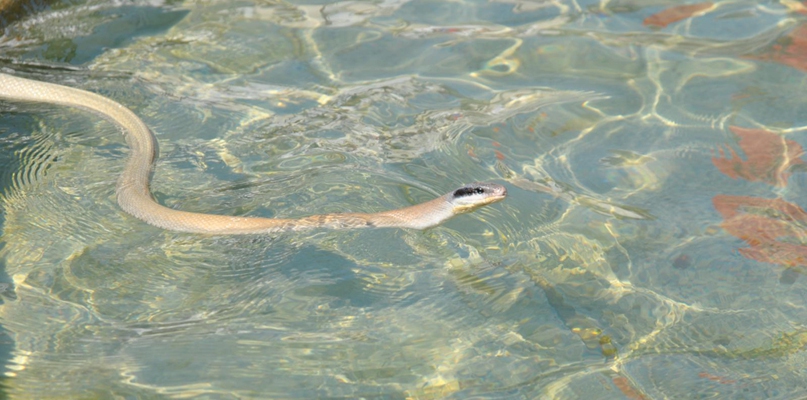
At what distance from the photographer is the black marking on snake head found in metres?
4.70

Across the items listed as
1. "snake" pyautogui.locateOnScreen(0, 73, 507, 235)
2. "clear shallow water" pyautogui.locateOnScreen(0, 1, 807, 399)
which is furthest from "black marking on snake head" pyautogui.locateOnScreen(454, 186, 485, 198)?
"clear shallow water" pyautogui.locateOnScreen(0, 1, 807, 399)

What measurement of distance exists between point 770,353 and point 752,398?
1.34ft

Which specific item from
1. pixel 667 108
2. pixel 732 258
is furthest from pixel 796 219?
pixel 667 108

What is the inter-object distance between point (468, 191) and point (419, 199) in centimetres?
52

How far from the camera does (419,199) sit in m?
5.12

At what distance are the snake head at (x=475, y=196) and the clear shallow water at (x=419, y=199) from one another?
0.52 feet

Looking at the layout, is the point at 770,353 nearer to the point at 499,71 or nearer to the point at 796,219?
the point at 796,219

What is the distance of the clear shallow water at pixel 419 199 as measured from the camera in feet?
11.8

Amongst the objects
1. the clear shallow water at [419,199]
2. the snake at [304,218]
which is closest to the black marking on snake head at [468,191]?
the snake at [304,218]

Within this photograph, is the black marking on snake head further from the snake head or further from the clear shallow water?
the clear shallow water

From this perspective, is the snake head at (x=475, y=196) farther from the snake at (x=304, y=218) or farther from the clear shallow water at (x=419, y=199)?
the clear shallow water at (x=419, y=199)

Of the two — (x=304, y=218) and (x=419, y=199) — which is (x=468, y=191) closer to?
(x=419, y=199)

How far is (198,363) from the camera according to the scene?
3.53m

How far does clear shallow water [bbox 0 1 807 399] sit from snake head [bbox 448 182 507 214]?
0.52ft
